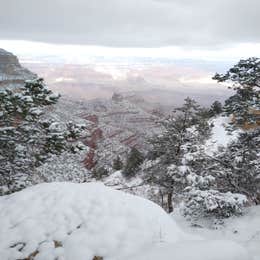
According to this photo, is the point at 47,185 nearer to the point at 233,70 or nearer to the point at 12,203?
the point at 12,203

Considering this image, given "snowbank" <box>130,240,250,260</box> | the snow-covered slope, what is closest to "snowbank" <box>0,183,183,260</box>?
"snowbank" <box>130,240,250,260</box>

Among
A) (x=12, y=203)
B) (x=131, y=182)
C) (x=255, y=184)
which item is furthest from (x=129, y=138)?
(x=12, y=203)

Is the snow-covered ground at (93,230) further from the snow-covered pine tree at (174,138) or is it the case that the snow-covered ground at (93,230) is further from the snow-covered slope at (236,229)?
the snow-covered pine tree at (174,138)

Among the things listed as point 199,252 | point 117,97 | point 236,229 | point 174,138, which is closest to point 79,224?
point 199,252

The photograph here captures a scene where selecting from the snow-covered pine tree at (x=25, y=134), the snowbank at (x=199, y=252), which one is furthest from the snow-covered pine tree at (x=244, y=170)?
the snowbank at (x=199, y=252)

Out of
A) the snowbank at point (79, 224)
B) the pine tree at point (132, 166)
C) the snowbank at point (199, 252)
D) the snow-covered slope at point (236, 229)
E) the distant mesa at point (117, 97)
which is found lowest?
the distant mesa at point (117, 97)

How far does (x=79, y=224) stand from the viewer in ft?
19.3

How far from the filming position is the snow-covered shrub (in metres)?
11.2

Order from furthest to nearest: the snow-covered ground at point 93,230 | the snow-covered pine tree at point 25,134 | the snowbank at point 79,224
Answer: the snow-covered pine tree at point 25,134, the snowbank at point 79,224, the snow-covered ground at point 93,230

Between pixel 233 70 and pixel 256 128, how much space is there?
9.11 ft

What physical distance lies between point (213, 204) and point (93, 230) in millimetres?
6845

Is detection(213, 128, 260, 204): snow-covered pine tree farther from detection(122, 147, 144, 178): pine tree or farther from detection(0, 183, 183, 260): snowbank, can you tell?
detection(122, 147, 144, 178): pine tree

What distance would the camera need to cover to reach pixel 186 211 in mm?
12094

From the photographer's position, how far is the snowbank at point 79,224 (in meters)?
5.32
